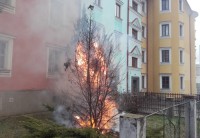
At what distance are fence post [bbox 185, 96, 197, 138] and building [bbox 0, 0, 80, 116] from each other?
22.9ft

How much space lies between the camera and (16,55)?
35.5ft

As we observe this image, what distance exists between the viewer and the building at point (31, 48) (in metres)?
10.5

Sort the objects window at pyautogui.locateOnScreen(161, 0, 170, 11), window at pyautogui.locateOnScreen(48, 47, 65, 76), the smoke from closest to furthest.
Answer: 1. the smoke
2. window at pyautogui.locateOnScreen(48, 47, 65, 76)
3. window at pyautogui.locateOnScreen(161, 0, 170, 11)

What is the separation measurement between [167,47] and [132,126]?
2237 cm

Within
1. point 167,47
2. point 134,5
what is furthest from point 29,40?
point 167,47

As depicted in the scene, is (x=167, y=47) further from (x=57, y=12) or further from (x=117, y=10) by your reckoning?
(x=57, y=12)

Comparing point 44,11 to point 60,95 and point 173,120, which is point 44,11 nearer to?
point 60,95

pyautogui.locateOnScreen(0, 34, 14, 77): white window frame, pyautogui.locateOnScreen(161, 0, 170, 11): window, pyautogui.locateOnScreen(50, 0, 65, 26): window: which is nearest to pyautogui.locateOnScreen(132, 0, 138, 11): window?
pyautogui.locateOnScreen(161, 0, 170, 11): window

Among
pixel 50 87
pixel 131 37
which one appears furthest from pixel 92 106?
pixel 131 37

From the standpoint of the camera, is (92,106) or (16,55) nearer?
(92,106)

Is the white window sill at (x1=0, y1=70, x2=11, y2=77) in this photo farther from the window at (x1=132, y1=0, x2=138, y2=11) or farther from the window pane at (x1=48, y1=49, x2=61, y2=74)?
the window at (x1=132, y1=0, x2=138, y2=11)

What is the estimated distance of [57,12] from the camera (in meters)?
12.7

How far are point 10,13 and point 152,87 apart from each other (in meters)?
17.8

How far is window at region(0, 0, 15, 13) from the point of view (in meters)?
10.3
